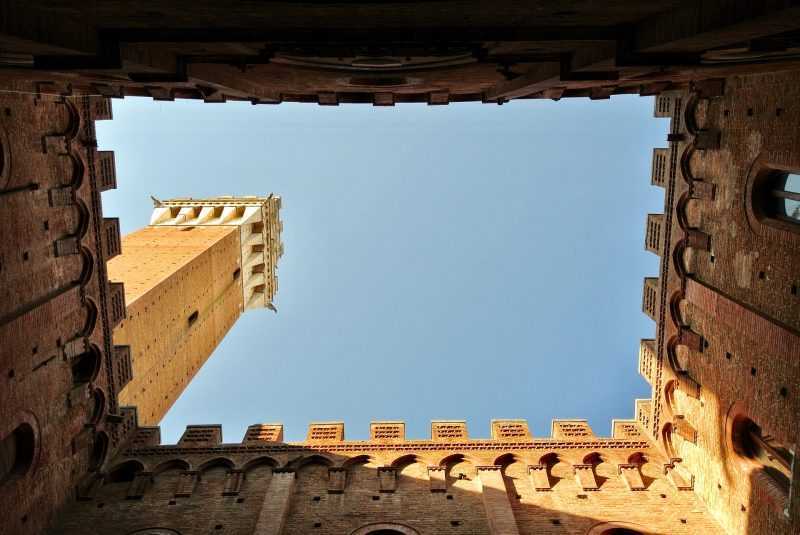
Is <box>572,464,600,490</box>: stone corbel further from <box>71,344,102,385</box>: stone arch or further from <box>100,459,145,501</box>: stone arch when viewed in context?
<box>71,344,102,385</box>: stone arch

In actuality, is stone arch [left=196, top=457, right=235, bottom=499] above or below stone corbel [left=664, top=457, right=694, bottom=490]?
below

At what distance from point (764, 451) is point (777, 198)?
538 cm

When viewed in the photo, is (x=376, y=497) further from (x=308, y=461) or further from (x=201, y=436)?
(x=201, y=436)

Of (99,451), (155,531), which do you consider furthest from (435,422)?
(99,451)

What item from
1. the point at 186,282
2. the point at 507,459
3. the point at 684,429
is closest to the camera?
the point at 684,429

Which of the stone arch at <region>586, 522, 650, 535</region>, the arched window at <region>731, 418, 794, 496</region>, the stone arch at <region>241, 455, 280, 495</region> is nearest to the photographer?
the arched window at <region>731, 418, 794, 496</region>

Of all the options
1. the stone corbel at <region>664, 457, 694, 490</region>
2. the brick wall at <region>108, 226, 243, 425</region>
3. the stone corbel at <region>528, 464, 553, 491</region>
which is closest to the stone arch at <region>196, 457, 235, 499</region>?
the brick wall at <region>108, 226, 243, 425</region>

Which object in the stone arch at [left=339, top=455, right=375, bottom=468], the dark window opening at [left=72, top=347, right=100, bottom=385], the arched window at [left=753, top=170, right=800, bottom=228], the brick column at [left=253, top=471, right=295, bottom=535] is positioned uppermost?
the arched window at [left=753, top=170, right=800, bottom=228]

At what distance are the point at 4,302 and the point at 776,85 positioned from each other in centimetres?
1550

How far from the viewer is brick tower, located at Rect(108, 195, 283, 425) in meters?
23.0

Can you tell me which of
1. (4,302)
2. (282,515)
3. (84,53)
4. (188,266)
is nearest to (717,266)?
(282,515)

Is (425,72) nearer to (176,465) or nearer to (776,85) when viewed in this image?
(776,85)

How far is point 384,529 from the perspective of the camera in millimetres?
14266

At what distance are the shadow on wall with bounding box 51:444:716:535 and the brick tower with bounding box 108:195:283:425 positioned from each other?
6.33 meters
